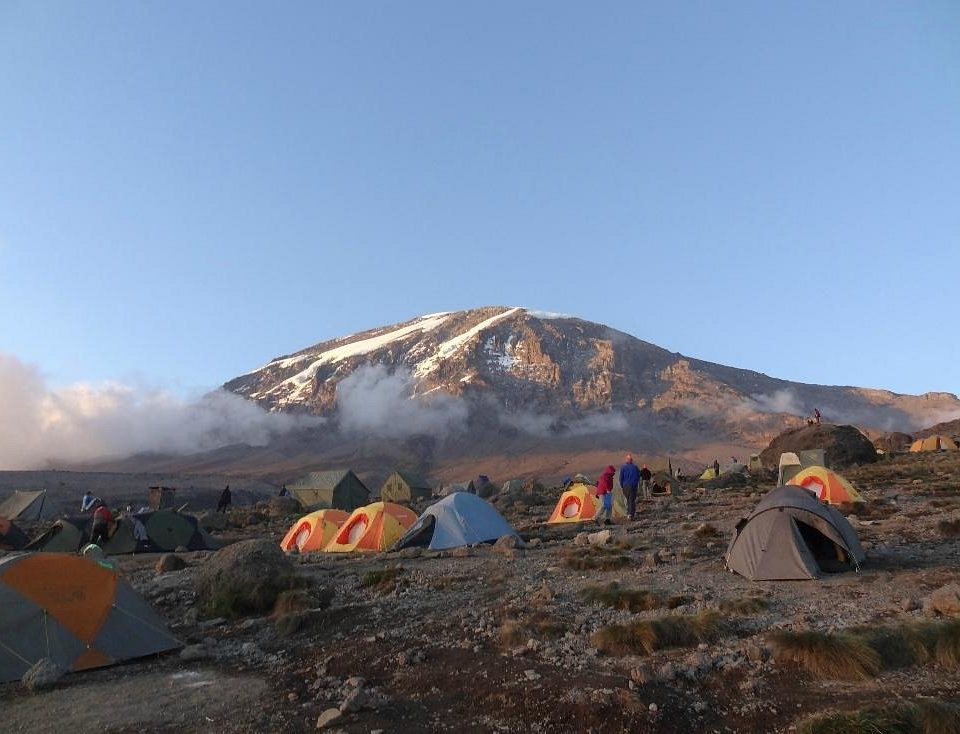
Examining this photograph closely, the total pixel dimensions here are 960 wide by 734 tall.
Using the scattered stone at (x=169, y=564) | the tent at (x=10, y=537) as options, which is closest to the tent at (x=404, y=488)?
the tent at (x=10, y=537)

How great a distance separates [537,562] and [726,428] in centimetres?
14868

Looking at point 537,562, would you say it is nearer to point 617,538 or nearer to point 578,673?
point 617,538

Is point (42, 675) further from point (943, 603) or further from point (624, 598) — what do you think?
point (943, 603)

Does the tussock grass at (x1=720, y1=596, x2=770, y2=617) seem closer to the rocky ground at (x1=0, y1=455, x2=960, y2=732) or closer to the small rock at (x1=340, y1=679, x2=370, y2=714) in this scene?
the rocky ground at (x1=0, y1=455, x2=960, y2=732)

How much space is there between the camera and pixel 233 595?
1266cm

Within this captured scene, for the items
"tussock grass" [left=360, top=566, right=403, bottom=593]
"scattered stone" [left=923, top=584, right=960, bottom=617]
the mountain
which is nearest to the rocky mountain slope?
the mountain

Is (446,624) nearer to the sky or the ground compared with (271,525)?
nearer to the sky

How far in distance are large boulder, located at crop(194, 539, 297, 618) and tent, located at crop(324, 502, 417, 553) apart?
6522mm

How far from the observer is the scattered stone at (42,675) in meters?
8.41

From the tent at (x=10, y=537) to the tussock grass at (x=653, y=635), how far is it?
27.7 meters

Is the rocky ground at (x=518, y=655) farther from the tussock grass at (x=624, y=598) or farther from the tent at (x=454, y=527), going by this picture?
the tent at (x=454, y=527)

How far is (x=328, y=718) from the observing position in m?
6.77

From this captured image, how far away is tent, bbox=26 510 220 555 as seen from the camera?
24984 millimetres

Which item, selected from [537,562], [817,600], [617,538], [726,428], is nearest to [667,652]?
[817,600]
